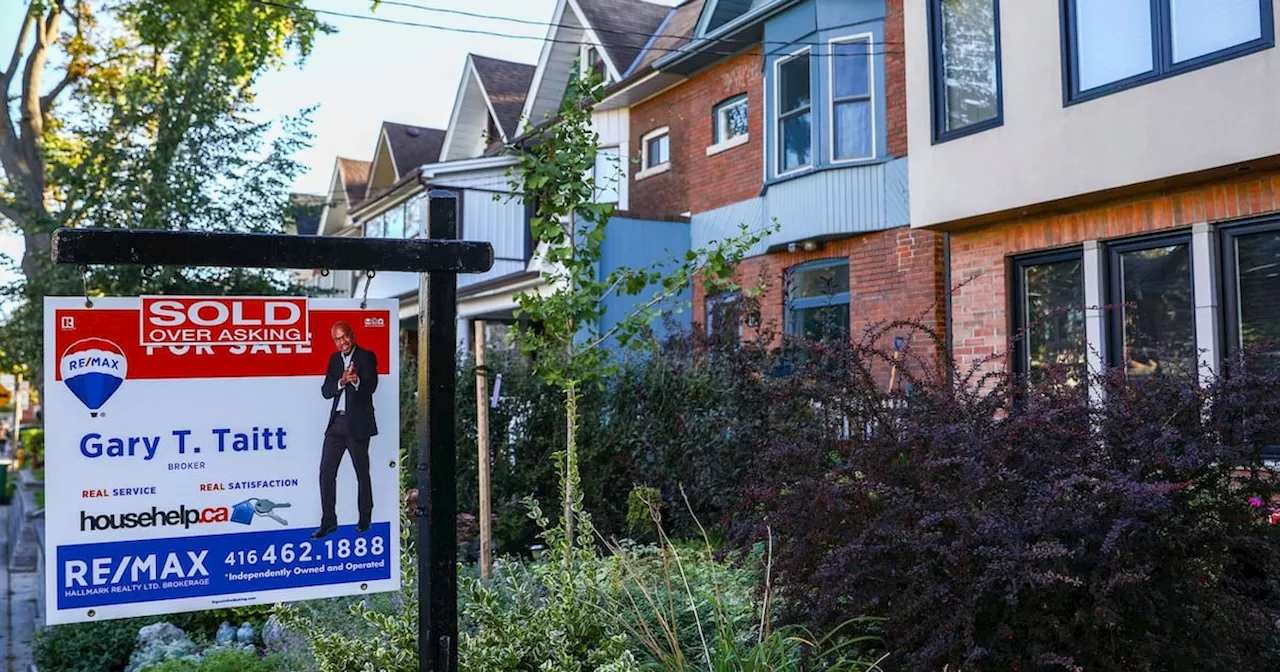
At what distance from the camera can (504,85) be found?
25922 mm

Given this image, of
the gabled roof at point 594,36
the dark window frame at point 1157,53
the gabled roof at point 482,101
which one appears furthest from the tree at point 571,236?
the gabled roof at point 482,101

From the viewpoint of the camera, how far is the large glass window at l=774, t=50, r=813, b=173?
47.4 feet

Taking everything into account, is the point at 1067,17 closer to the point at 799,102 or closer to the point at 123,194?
the point at 799,102

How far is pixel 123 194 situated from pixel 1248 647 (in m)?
12.8

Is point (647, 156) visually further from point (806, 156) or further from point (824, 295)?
point (824, 295)

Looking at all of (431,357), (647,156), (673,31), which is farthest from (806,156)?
(431,357)

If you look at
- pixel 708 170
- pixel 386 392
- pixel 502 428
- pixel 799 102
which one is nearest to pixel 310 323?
pixel 386 392

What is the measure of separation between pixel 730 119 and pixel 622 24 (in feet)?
16.8

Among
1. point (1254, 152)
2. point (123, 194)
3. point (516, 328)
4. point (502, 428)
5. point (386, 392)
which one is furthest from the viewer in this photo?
point (123, 194)

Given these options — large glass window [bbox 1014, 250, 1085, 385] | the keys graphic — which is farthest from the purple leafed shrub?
large glass window [bbox 1014, 250, 1085, 385]

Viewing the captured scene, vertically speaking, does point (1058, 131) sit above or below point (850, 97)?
below

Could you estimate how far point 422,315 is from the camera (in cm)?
356

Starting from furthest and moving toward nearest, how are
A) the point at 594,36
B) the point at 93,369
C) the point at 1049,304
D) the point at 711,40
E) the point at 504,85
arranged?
the point at 504,85
the point at 594,36
the point at 711,40
the point at 1049,304
the point at 93,369

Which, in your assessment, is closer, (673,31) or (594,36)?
(673,31)
